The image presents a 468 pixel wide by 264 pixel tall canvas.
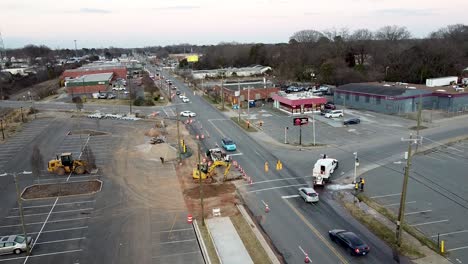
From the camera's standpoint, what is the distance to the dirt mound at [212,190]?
3000cm

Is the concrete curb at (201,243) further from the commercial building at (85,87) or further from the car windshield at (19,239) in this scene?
the commercial building at (85,87)

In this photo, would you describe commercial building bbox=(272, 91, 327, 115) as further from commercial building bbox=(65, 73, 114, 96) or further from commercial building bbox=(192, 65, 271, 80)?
commercial building bbox=(192, 65, 271, 80)

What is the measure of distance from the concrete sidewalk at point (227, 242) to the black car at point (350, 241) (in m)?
5.17

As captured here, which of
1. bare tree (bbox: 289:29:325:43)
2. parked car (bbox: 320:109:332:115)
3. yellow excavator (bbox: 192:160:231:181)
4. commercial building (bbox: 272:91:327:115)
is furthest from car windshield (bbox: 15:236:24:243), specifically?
bare tree (bbox: 289:29:325:43)

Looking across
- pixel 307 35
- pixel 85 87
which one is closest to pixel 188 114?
pixel 85 87

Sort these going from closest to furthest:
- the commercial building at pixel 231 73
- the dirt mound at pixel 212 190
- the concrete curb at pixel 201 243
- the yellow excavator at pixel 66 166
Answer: the concrete curb at pixel 201 243 → the dirt mound at pixel 212 190 → the yellow excavator at pixel 66 166 → the commercial building at pixel 231 73

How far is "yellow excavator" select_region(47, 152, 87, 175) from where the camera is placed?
3538 centimetres

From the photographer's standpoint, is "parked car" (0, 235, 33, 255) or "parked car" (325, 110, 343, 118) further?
"parked car" (325, 110, 343, 118)

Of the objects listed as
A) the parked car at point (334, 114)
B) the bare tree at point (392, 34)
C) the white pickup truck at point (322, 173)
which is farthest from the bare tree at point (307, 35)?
the white pickup truck at point (322, 173)

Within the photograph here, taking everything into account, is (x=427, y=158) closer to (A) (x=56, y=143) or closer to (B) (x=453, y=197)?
(B) (x=453, y=197)

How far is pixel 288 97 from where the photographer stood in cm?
6438

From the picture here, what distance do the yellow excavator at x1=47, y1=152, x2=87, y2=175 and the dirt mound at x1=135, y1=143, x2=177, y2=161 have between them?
687 centimetres

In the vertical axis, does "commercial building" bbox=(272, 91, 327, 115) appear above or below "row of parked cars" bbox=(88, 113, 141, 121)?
above

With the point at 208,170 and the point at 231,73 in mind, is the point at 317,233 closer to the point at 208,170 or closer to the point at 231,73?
the point at 208,170
